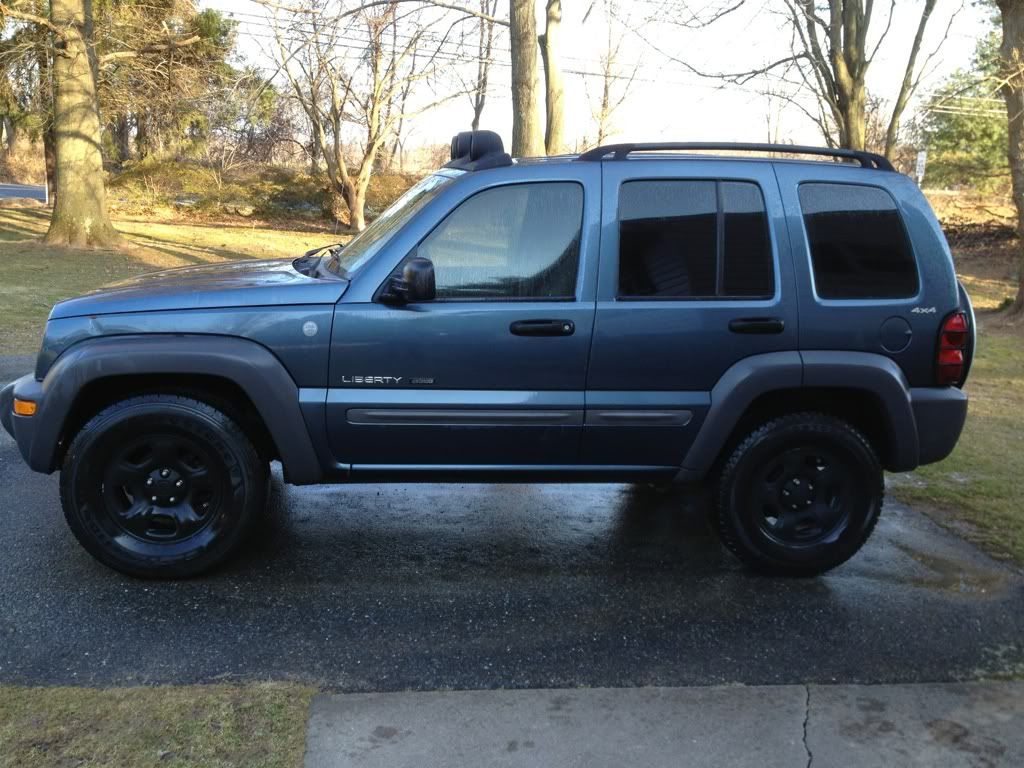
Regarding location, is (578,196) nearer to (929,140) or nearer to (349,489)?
(349,489)

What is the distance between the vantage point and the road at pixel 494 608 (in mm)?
3504

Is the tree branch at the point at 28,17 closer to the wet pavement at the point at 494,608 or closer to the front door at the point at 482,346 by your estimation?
the wet pavement at the point at 494,608

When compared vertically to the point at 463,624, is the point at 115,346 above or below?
above

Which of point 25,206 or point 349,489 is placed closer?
point 349,489

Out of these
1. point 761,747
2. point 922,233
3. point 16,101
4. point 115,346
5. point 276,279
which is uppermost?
point 16,101

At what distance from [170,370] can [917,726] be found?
3.21m

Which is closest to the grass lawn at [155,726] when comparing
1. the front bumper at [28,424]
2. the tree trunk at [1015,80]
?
the front bumper at [28,424]

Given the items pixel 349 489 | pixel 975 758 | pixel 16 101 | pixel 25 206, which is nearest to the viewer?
pixel 975 758

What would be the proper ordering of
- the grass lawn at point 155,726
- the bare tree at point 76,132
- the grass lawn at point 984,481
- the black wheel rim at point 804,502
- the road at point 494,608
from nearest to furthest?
the grass lawn at point 155,726, the road at point 494,608, the black wheel rim at point 804,502, the grass lawn at point 984,481, the bare tree at point 76,132

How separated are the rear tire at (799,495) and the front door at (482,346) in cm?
82

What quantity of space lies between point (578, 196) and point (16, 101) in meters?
25.8

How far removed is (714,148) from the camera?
14.6 ft

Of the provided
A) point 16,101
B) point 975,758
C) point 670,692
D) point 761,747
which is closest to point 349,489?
point 670,692

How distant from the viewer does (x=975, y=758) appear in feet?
9.92
